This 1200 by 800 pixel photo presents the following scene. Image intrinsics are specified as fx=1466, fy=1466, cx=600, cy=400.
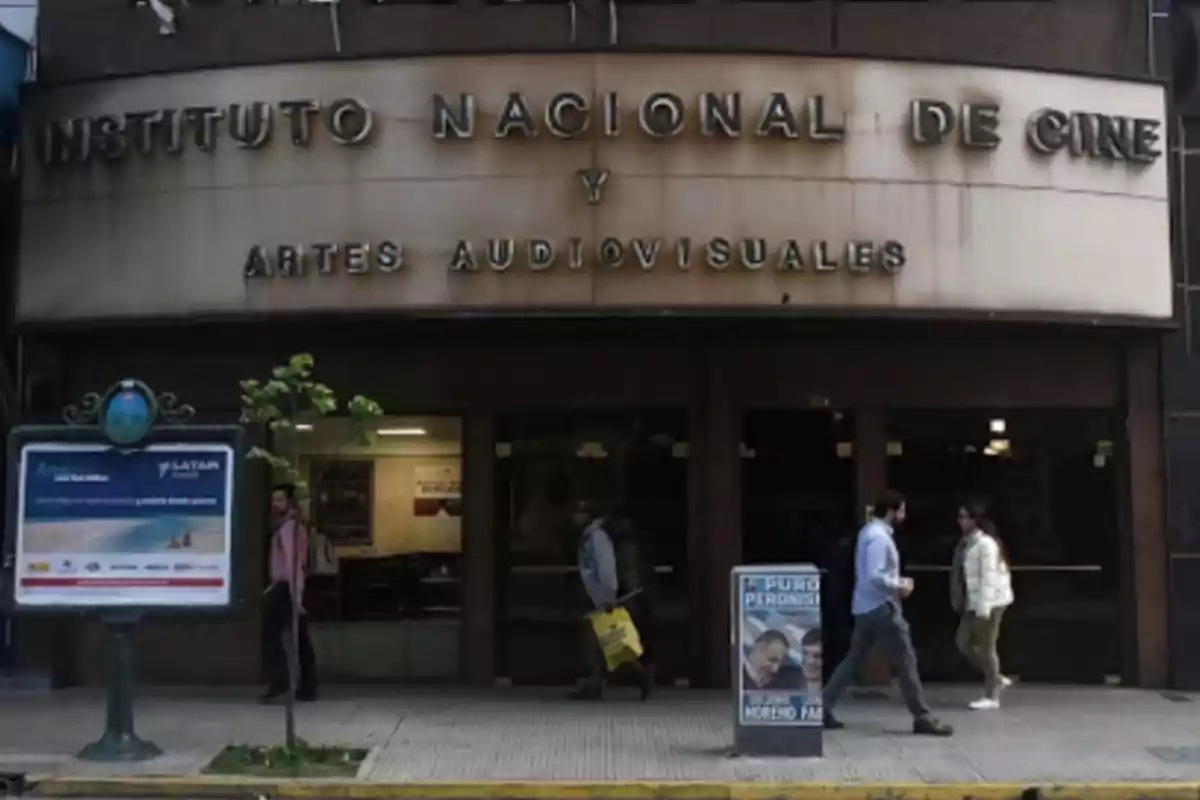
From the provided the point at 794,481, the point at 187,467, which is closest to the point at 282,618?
the point at 187,467

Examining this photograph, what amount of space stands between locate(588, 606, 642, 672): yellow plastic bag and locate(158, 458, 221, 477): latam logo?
12.4 ft

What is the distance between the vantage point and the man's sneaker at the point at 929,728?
448 inches

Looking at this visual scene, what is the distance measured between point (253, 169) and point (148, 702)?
4.77m

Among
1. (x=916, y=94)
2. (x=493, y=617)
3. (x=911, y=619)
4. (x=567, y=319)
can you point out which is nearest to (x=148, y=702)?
(x=493, y=617)

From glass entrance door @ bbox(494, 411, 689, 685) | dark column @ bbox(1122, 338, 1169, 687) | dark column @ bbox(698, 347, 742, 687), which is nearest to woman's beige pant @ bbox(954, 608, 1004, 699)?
dark column @ bbox(1122, 338, 1169, 687)

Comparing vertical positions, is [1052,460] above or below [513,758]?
above

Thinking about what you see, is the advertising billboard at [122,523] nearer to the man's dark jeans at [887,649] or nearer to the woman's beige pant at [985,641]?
the man's dark jeans at [887,649]

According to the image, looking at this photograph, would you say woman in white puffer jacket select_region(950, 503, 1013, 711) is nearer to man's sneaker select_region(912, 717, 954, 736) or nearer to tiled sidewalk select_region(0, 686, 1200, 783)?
tiled sidewalk select_region(0, 686, 1200, 783)

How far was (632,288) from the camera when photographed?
478 inches

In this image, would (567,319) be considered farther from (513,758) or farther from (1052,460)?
(1052,460)

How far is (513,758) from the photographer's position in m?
10.5

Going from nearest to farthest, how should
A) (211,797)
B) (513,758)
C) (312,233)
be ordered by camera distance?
(211,797) → (513,758) → (312,233)

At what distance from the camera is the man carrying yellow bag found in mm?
12648

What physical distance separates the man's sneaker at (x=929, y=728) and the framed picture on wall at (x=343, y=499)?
223 inches
